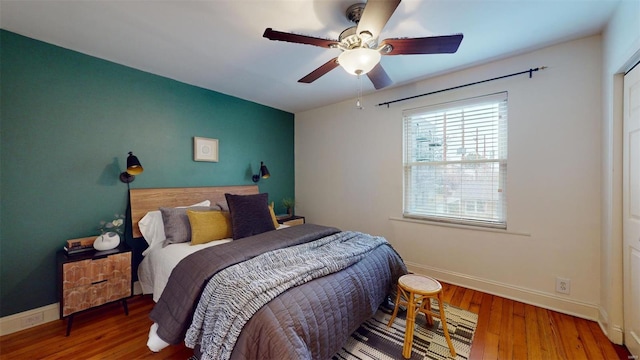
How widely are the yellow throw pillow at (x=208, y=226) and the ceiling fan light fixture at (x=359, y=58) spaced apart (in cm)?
193

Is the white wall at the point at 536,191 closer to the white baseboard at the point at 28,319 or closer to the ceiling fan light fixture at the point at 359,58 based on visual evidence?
the ceiling fan light fixture at the point at 359,58

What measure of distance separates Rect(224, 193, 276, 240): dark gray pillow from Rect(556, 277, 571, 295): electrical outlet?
281 cm

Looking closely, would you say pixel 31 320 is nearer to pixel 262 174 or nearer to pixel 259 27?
pixel 262 174

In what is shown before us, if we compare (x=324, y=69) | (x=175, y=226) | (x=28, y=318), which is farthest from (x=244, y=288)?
(x=28, y=318)

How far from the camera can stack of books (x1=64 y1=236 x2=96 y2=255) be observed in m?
2.15

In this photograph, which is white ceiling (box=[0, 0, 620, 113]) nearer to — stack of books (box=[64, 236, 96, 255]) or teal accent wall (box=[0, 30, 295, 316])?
teal accent wall (box=[0, 30, 295, 316])

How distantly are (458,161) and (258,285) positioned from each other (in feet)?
8.33

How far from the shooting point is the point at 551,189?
2320 mm

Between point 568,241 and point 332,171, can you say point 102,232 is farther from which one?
point 568,241

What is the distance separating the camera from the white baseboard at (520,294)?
2184mm

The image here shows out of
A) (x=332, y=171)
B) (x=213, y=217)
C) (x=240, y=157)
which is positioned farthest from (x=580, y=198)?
(x=240, y=157)

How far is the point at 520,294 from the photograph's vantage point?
247 centimetres

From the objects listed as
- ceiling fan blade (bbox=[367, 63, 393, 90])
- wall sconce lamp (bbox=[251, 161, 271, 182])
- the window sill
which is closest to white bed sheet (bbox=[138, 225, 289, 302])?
wall sconce lamp (bbox=[251, 161, 271, 182])

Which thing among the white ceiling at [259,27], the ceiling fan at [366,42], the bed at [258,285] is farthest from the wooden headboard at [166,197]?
the ceiling fan at [366,42]
